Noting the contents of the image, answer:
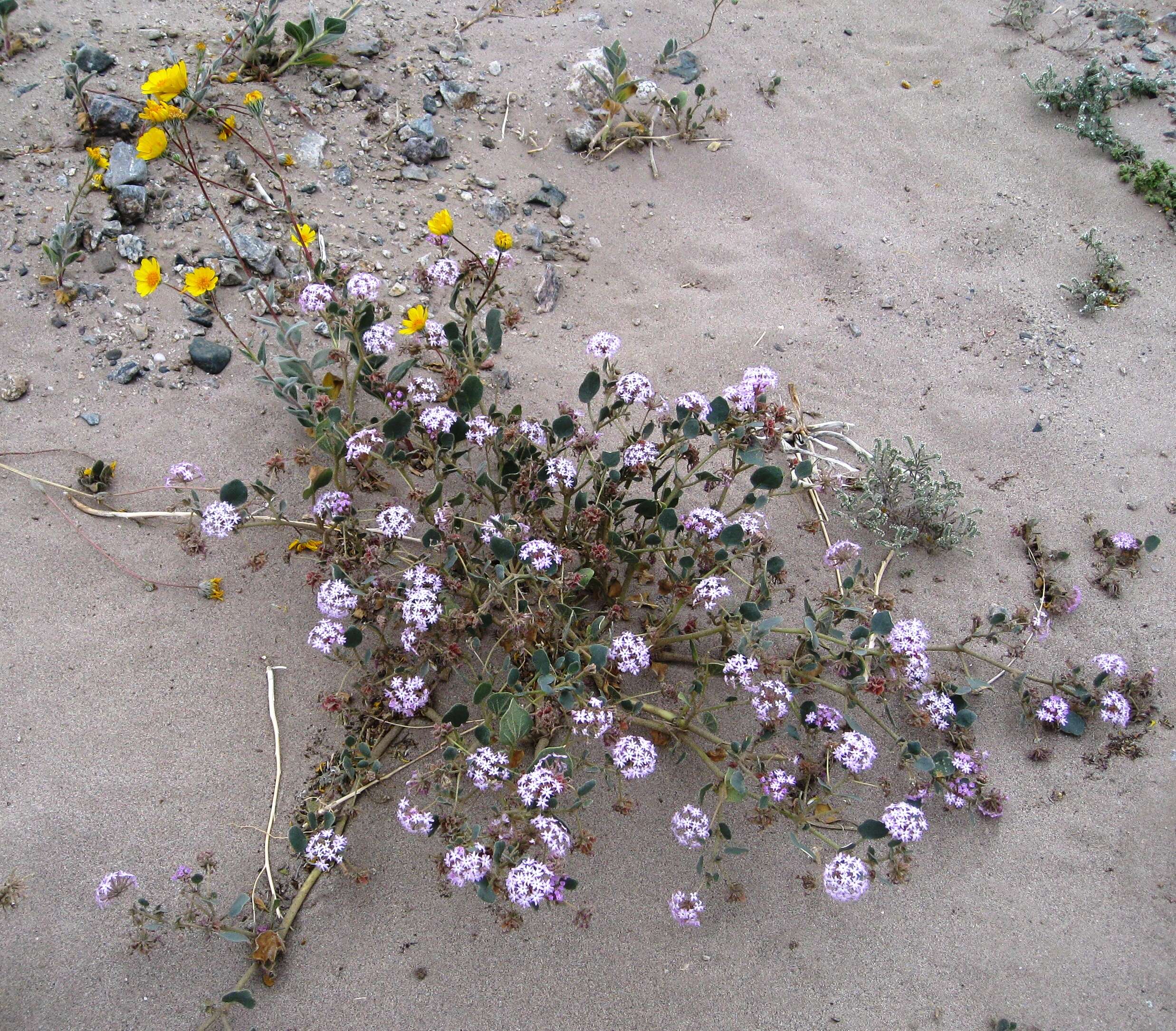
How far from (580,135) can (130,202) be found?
86.8 inches

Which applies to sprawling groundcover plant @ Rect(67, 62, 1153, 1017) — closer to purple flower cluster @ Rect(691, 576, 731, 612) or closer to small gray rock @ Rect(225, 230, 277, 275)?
purple flower cluster @ Rect(691, 576, 731, 612)

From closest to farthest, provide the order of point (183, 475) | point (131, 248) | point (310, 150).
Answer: point (183, 475), point (131, 248), point (310, 150)

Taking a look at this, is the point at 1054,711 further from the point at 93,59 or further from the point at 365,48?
the point at 93,59

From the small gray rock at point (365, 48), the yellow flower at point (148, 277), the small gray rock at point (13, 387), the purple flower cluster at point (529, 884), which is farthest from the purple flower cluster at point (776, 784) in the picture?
the small gray rock at point (365, 48)

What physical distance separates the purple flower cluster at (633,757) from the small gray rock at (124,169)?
3.17 meters

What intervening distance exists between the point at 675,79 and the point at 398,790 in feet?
14.0

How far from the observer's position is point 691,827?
2.32 m

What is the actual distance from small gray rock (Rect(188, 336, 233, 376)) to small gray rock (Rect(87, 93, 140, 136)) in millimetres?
1220

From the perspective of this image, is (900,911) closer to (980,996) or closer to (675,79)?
(980,996)

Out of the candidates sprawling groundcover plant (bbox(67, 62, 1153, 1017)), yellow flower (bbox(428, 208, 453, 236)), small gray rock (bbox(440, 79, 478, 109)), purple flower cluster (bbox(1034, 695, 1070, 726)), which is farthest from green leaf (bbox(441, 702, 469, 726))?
small gray rock (bbox(440, 79, 478, 109))

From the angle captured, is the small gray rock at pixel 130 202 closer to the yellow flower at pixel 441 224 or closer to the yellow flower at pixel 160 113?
the yellow flower at pixel 160 113

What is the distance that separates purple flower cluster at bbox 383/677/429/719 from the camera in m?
2.46

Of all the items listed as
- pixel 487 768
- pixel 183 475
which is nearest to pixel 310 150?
pixel 183 475

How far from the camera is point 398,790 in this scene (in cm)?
259
